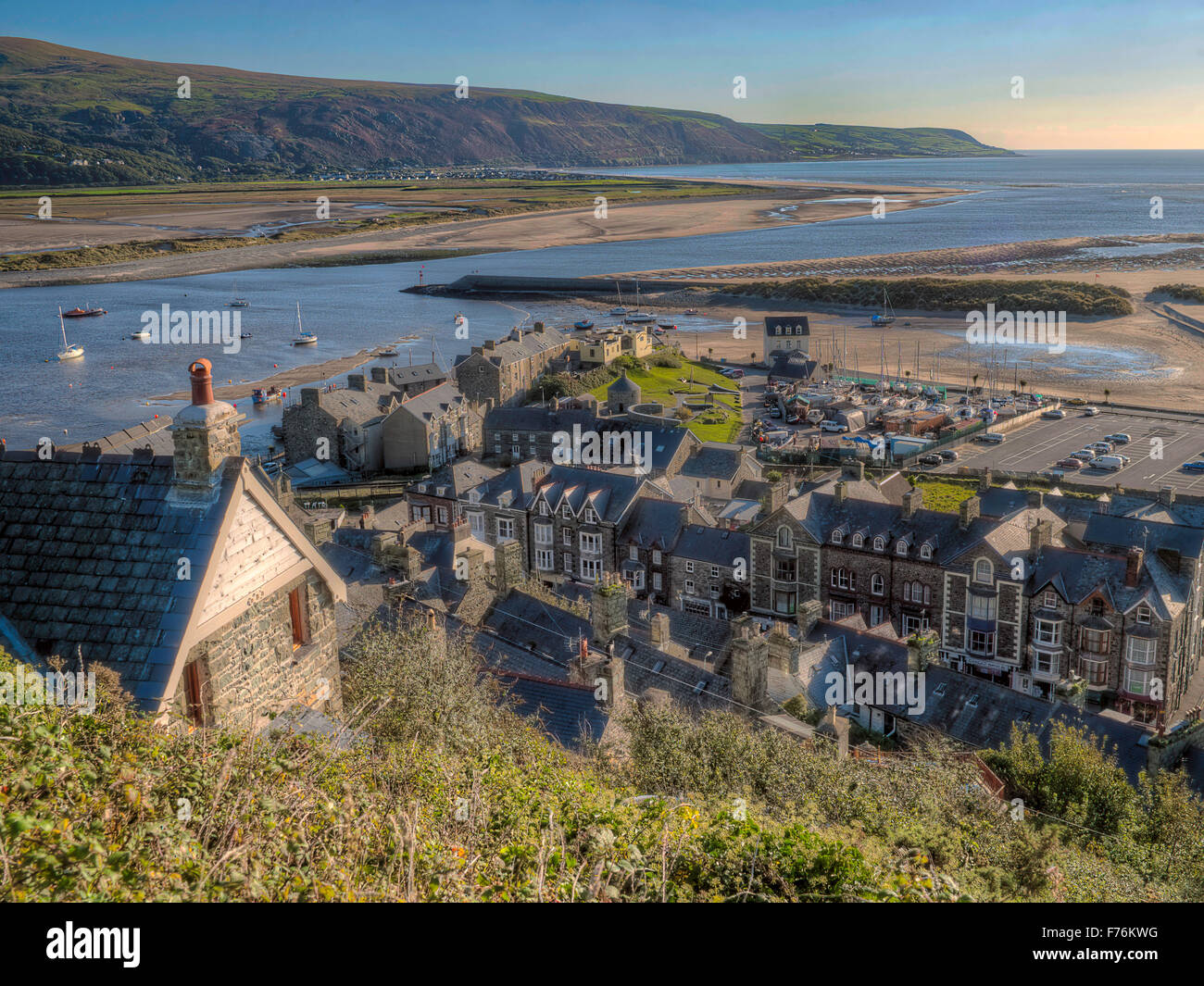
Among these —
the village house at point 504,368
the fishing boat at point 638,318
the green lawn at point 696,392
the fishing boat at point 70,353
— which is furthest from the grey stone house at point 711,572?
the fishing boat at point 638,318

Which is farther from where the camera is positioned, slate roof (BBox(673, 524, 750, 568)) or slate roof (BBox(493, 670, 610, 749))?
slate roof (BBox(673, 524, 750, 568))

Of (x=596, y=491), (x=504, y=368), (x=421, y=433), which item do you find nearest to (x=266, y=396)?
(x=504, y=368)

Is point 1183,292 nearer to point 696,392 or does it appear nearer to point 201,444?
point 696,392

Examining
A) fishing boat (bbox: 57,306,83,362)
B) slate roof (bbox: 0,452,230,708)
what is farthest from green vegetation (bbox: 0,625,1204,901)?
fishing boat (bbox: 57,306,83,362)

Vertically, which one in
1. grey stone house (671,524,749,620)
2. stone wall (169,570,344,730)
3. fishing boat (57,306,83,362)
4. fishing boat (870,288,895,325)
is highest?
fishing boat (870,288,895,325)

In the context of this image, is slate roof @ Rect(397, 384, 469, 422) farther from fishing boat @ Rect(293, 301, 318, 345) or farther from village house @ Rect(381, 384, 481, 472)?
fishing boat @ Rect(293, 301, 318, 345)

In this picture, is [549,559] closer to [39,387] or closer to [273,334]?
[39,387]
